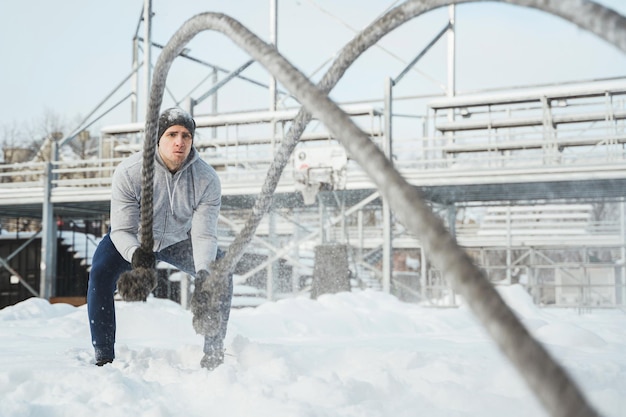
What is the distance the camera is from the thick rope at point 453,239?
76 cm

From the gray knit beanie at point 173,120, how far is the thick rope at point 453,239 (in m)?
1.48

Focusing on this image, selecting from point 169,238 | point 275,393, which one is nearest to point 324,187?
point 169,238

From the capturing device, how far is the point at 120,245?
2.82 metres

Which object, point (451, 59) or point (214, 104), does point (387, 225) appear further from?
point (214, 104)

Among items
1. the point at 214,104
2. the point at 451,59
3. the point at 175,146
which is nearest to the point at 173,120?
the point at 175,146

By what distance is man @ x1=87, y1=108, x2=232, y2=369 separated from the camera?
2877 mm

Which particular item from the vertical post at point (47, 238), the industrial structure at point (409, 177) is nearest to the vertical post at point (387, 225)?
the industrial structure at point (409, 177)

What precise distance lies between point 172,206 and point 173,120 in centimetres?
38

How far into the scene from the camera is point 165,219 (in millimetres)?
2984

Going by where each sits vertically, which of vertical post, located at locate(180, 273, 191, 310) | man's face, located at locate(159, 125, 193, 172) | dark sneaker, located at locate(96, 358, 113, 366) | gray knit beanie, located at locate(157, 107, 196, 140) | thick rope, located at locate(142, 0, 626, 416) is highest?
gray knit beanie, located at locate(157, 107, 196, 140)

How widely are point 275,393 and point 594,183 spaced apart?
10382 millimetres

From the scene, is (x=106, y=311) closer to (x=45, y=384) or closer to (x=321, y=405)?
(x=45, y=384)

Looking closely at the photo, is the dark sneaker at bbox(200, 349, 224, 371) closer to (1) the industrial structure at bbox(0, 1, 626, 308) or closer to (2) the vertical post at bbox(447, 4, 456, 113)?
(1) the industrial structure at bbox(0, 1, 626, 308)

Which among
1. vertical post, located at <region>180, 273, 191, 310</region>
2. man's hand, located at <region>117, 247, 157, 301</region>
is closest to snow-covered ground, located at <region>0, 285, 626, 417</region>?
man's hand, located at <region>117, 247, 157, 301</region>
